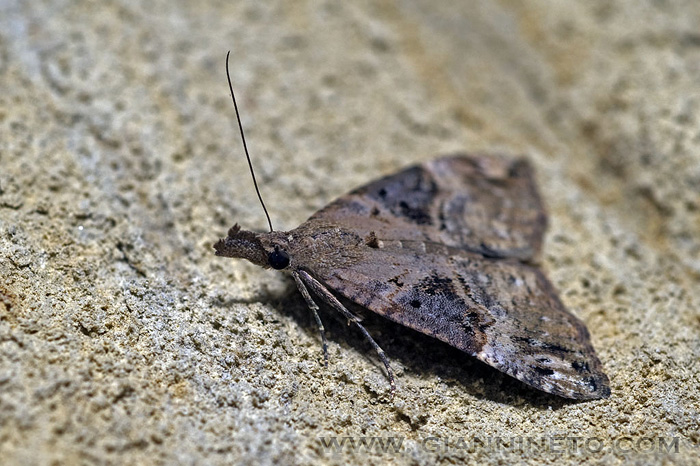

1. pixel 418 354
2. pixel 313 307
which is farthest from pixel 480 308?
pixel 313 307

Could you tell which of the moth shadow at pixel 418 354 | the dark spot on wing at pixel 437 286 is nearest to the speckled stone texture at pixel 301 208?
the moth shadow at pixel 418 354

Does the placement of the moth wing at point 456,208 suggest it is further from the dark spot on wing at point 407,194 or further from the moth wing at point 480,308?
the moth wing at point 480,308

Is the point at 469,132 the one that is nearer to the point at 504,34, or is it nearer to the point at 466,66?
the point at 466,66

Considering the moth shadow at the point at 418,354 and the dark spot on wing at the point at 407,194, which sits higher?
the dark spot on wing at the point at 407,194

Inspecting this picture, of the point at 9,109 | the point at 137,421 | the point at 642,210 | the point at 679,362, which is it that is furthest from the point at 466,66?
the point at 137,421

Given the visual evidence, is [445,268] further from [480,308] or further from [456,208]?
[456,208]

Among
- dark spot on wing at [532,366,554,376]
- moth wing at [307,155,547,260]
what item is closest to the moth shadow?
dark spot on wing at [532,366,554,376]

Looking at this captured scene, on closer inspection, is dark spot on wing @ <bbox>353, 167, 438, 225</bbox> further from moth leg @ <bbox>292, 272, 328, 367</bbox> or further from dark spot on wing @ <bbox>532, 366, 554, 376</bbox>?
dark spot on wing @ <bbox>532, 366, 554, 376</bbox>
